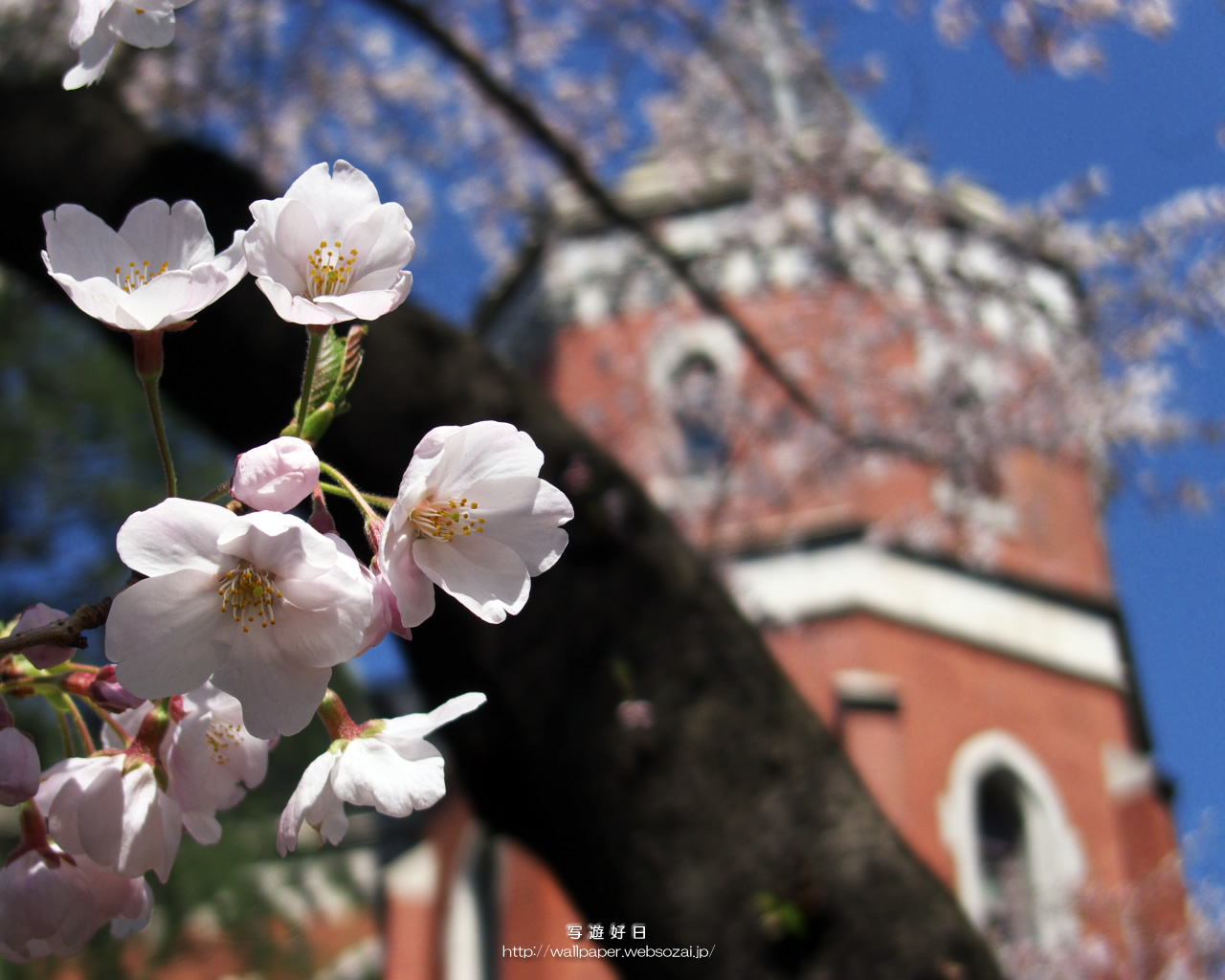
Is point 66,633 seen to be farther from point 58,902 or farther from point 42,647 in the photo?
point 58,902

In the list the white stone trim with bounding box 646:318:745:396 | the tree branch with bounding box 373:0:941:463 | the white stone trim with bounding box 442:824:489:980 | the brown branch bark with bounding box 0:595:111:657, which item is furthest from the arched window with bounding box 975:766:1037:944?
the brown branch bark with bounding box 0:595:111:657

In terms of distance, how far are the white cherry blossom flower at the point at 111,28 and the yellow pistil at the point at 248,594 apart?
424 millimetres

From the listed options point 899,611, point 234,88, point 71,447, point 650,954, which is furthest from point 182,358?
point 899,611

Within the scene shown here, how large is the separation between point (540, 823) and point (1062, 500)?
35.2ft

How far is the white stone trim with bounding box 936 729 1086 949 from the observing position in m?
9.12

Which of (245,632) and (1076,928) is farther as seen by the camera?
(1076,928)

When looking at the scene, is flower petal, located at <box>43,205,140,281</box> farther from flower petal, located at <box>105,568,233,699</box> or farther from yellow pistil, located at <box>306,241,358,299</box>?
flower petal, located at <box>105,568,233,699</box>

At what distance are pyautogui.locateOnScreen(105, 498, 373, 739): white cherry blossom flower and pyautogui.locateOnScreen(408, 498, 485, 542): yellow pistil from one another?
0.21 feet

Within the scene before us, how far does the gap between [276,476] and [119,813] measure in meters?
0.30

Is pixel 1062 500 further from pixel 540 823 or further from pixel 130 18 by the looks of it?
pixel 130 18

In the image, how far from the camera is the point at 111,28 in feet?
2.84

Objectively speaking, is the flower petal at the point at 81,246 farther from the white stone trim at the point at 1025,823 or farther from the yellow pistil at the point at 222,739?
the white stone trim at the point at 1025,823

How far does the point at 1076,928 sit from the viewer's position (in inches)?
321

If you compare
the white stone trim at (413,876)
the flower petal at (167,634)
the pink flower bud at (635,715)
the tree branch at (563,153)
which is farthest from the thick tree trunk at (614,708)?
the white stone trim at (413,876)
